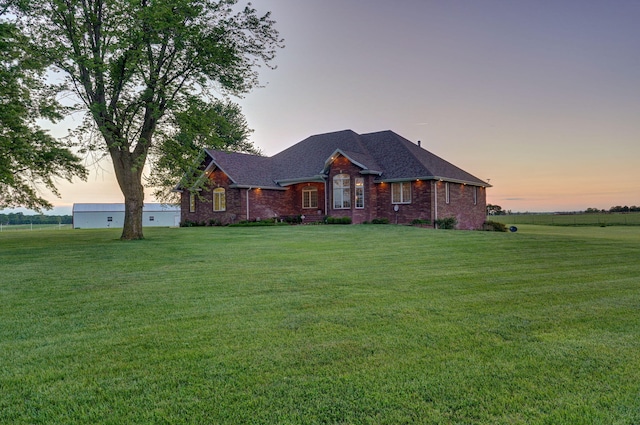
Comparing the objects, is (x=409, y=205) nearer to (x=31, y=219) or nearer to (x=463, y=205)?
(x=463, y=205)

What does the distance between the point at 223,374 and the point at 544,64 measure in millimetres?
20905

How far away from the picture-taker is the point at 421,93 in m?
23.6

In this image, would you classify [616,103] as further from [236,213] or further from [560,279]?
[236,213]

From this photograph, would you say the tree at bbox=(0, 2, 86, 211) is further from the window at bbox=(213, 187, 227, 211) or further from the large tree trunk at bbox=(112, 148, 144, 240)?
the window at bbox=(213, 187, 227, 211)

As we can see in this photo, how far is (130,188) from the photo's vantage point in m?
18.0

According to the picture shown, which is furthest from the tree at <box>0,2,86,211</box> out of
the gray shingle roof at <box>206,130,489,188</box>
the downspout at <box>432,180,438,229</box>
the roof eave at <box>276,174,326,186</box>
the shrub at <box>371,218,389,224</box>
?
the downspout at <box>432,180,438,229</box>

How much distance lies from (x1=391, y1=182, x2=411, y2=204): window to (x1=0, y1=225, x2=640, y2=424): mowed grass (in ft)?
59.1

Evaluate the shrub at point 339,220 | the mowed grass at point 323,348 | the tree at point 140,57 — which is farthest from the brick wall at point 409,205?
the mowed grass at point 323,348

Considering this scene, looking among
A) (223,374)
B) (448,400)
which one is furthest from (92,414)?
(448,400)

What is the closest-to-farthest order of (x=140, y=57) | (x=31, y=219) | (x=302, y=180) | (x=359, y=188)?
(x=140, y=57)
(x=359, y=188)
(x=302, y=180)
(x=31, y=219)

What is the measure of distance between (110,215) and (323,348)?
52901 mm

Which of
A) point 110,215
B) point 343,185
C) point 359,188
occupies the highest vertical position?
point 343,185

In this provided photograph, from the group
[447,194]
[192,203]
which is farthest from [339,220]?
[192,203]

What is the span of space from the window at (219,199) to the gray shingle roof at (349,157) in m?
1.86
